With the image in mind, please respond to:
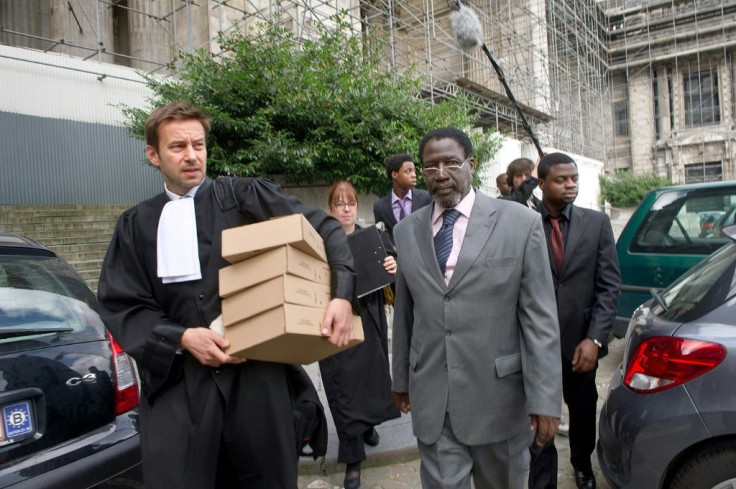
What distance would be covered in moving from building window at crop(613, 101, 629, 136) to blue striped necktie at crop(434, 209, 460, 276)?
1555 inches

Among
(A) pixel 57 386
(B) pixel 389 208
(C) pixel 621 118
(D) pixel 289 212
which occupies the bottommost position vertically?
(A) pixel 57 386

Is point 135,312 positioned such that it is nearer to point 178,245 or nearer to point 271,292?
point 178,245

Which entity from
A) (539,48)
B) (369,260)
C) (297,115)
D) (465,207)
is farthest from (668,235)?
(539,48)

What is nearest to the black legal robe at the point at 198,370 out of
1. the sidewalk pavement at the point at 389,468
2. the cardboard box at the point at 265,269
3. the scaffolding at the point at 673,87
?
the cardboard box at the point at 265,269

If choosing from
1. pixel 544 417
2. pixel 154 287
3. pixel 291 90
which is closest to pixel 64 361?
pixel 154 287

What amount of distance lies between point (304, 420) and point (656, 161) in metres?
38.5

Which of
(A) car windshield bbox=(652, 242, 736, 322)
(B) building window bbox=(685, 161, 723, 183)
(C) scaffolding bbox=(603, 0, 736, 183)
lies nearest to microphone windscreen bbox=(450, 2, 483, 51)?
(A) car windshield bbox=(652, 242, 736, 322)

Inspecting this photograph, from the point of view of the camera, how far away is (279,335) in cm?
171

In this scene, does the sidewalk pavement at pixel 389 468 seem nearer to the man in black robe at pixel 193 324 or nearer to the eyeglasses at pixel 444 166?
the man in black robe at pixel 193 324

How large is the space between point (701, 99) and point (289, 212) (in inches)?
1589

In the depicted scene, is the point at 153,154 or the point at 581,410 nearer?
the point at 153,154

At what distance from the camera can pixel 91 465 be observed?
2.25 m

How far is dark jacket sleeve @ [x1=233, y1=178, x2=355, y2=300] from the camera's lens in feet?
6.69

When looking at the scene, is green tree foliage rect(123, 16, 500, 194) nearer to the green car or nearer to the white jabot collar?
the green car
